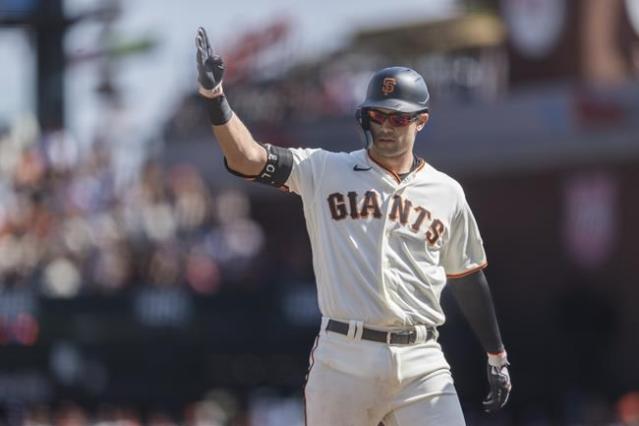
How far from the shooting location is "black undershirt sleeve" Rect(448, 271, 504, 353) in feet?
19.7

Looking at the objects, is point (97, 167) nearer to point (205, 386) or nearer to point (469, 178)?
point (205, 386)

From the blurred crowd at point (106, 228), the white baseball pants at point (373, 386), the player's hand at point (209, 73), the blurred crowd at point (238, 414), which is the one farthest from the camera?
the blurred crowd at point (106, 228)

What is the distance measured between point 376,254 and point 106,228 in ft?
31.5

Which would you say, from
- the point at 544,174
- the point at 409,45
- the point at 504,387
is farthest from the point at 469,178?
the point at 504,387

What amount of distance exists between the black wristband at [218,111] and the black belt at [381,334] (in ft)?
2.87

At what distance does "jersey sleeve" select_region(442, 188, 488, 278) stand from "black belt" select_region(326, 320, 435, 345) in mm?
373

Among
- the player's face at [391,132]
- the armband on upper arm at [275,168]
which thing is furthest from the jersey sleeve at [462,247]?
the armband on upper arm at [275,168]

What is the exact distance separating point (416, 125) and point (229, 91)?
55.7 ft

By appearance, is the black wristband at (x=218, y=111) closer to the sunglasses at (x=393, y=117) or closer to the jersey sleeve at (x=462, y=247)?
the sunglasses at (x=393, y=117)

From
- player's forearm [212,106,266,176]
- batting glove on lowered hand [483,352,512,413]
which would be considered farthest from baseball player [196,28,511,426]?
batting glove on lowered hand [483,352,512,413]

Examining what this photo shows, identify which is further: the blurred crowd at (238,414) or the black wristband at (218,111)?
the blurred crowd at (238,414)

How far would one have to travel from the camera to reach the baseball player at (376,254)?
5.64 m

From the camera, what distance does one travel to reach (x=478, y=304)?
6.02 m

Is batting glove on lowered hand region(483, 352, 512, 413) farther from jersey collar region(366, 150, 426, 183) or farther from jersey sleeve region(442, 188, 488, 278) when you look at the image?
jersey collar region(366, 150, 426, 183)
